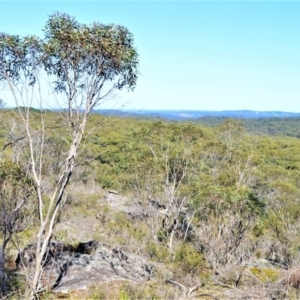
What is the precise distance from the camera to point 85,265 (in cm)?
1063

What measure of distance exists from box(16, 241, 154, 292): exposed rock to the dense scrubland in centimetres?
37

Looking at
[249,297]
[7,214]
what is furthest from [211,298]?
[7,214]

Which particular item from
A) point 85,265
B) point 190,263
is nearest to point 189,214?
point 190,263

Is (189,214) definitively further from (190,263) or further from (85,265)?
(85,265)

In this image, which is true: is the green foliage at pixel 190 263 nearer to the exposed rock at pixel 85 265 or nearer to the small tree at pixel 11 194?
the exposed rock at pixel 85 265

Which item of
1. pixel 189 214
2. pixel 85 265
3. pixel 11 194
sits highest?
pixel 11 194

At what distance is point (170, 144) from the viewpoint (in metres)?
18.3

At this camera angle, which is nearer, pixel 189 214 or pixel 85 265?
pixel 85 265

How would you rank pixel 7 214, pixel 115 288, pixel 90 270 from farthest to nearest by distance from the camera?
pixel 90 270 < pixel 115 288 < pixel 7 214

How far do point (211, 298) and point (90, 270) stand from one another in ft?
10.9

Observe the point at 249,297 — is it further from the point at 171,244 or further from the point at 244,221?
the point at 171,244

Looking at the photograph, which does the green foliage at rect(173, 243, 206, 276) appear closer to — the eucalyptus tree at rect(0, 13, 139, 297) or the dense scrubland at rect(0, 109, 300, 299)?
the dense scrubland at rect(0, 109, 300, 299)

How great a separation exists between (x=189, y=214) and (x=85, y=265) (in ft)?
27.2

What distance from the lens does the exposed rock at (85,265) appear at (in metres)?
9.98
